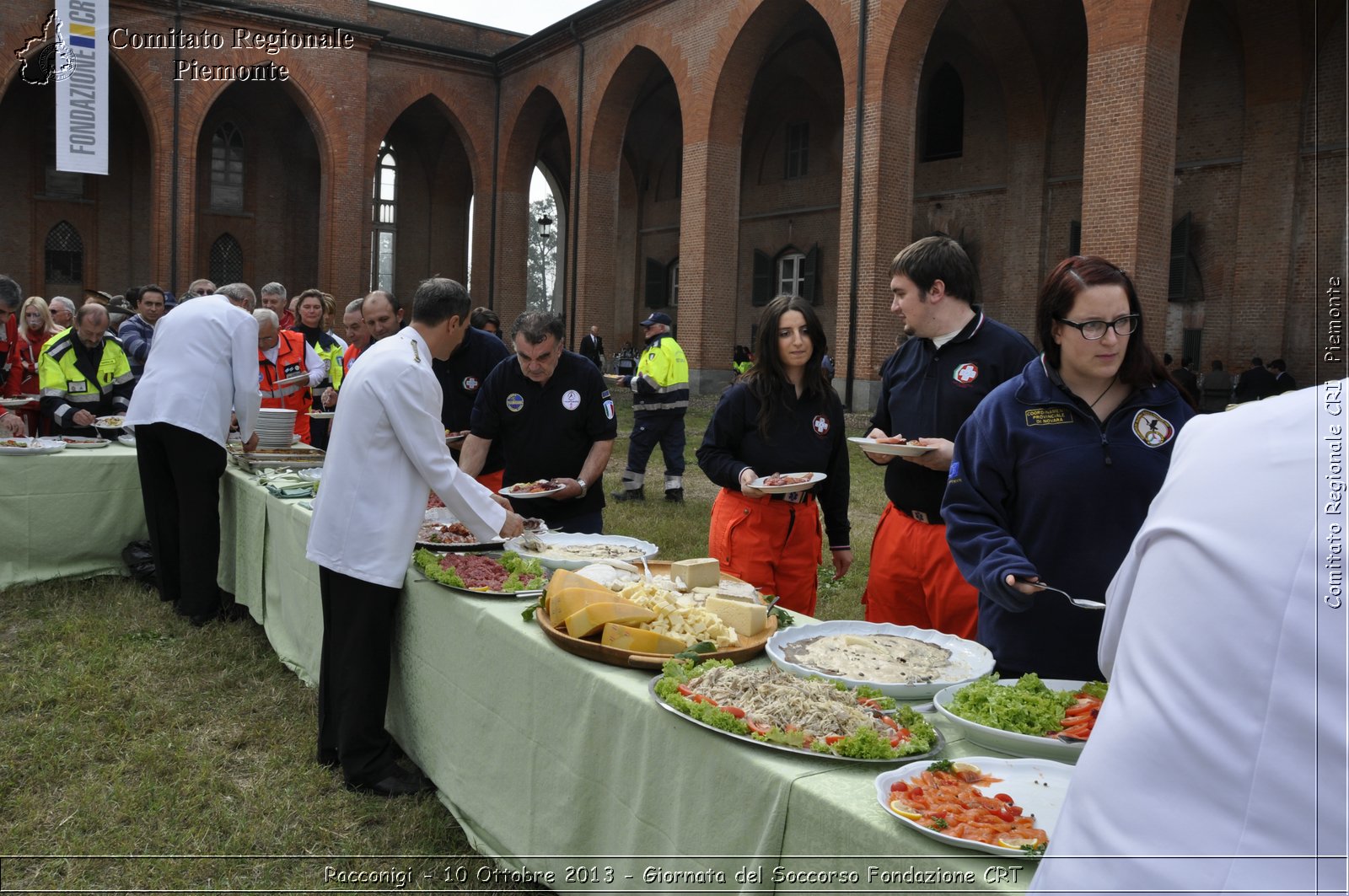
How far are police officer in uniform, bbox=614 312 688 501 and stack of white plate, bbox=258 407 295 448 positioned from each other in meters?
4.62

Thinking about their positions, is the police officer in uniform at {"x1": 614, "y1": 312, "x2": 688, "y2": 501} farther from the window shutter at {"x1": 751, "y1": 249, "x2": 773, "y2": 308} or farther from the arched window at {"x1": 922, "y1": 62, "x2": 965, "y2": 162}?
the window shutter at {"x1": 751, "y1": 249, "x2": 773, "y2": 308}

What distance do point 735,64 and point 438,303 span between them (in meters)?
20.8

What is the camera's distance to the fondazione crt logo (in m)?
20.0

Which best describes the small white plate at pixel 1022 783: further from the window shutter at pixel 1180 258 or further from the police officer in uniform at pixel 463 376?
the window shutter at pixel 1180 258

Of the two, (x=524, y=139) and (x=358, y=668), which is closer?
(x=358, y=668)

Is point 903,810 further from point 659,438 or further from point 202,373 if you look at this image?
point 659,438

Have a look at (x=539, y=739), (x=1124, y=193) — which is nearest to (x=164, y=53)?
(x=1124, y=193)

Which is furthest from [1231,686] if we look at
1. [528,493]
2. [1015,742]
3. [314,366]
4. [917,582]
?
[314,366]

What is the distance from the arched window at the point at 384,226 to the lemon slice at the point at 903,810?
34006 millimetres

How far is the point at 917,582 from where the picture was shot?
348cm

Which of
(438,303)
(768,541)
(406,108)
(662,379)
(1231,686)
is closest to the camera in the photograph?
(1231,686)

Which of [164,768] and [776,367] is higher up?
[776,367]

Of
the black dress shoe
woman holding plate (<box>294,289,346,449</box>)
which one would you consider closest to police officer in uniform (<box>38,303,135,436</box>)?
woman holding plate (<box>294,289,346,449</box>)

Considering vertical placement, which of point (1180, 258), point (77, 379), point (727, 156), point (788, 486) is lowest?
point (788, 486)
